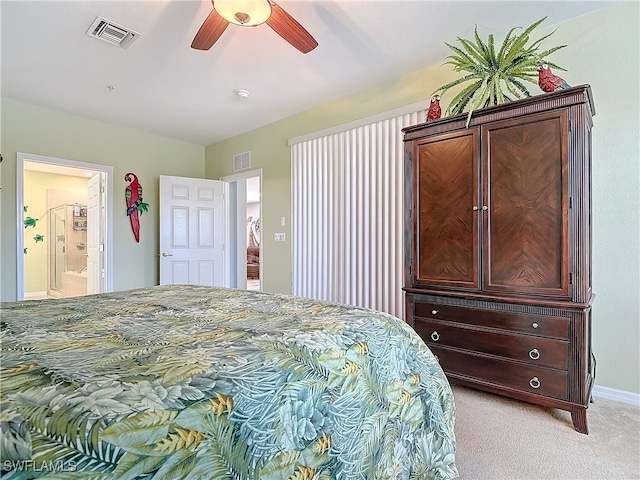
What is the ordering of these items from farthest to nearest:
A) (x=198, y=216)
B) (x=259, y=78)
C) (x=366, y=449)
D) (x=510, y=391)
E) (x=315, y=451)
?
(x=198, y=216) → (x=259, y=78) → (x=510, y=391) → (x=366, y=449) → (x=315, y=451)

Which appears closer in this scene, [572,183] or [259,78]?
[572,183]

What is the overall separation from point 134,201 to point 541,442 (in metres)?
4.90

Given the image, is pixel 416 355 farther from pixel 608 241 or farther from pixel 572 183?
pixel 608 241

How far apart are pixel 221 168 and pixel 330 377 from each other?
15.7ft

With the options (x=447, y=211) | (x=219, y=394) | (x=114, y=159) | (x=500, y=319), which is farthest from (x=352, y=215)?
(x=114, y=159)

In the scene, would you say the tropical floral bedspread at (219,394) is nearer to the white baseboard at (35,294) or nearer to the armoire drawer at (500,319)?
the armoire drawer at (500,319)

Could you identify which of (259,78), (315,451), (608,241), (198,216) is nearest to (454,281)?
(608,241)

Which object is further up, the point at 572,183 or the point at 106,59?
the point at 106,59

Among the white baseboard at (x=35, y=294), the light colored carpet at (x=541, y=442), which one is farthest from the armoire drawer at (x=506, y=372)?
the white baseboard at (x=35, y=294)

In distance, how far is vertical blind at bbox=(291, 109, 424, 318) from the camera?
10.8ft

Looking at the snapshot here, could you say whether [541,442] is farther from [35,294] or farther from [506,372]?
[35,294]

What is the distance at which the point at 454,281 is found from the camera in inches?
91.6

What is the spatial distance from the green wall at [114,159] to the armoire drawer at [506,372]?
4051mm

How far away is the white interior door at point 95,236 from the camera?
14.8 ft
